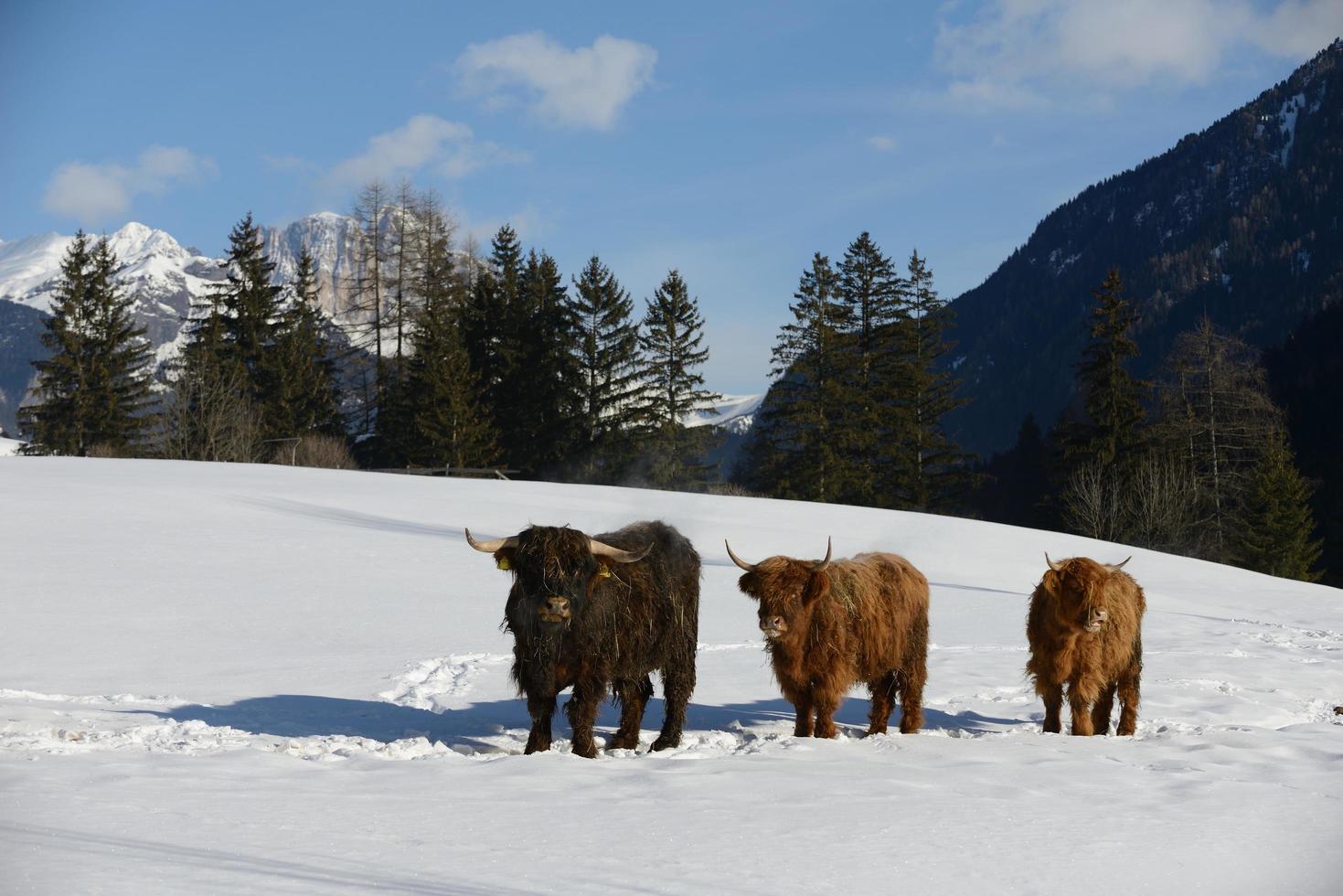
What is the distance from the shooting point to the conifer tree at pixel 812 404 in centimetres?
4366

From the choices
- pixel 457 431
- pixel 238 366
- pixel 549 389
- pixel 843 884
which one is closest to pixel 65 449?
pixel 238 366

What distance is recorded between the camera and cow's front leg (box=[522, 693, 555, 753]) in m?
7.07

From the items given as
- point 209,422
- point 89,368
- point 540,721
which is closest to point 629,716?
point 540,721

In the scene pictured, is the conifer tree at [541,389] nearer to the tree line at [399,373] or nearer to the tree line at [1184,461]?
the tree line at [399,373]

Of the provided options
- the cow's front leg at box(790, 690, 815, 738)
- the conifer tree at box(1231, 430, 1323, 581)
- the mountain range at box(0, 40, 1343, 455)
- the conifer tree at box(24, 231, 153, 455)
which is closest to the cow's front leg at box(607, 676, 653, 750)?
the cow's front leg at box(790, 690, 815, 738)

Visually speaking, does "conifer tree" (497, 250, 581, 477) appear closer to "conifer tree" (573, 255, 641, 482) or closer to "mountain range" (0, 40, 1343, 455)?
"conifer tree" (573, 255, 641, 482)

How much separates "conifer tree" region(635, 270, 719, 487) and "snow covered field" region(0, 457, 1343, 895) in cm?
2660

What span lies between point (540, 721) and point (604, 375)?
3913 cm

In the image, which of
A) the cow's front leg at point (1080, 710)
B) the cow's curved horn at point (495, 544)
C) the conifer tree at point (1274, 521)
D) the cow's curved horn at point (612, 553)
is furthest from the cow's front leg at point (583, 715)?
the conifer tree at point (1274, 521)

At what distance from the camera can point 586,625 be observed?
712 centimetres

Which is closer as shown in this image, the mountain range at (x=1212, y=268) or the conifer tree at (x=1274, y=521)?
the conifer tree at (x=1274, y=521)

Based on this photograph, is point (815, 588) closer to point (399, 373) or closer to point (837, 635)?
point (837, 635)

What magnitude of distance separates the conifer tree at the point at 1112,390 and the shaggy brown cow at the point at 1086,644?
3729cm

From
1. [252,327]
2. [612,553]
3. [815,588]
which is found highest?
[252,327]
